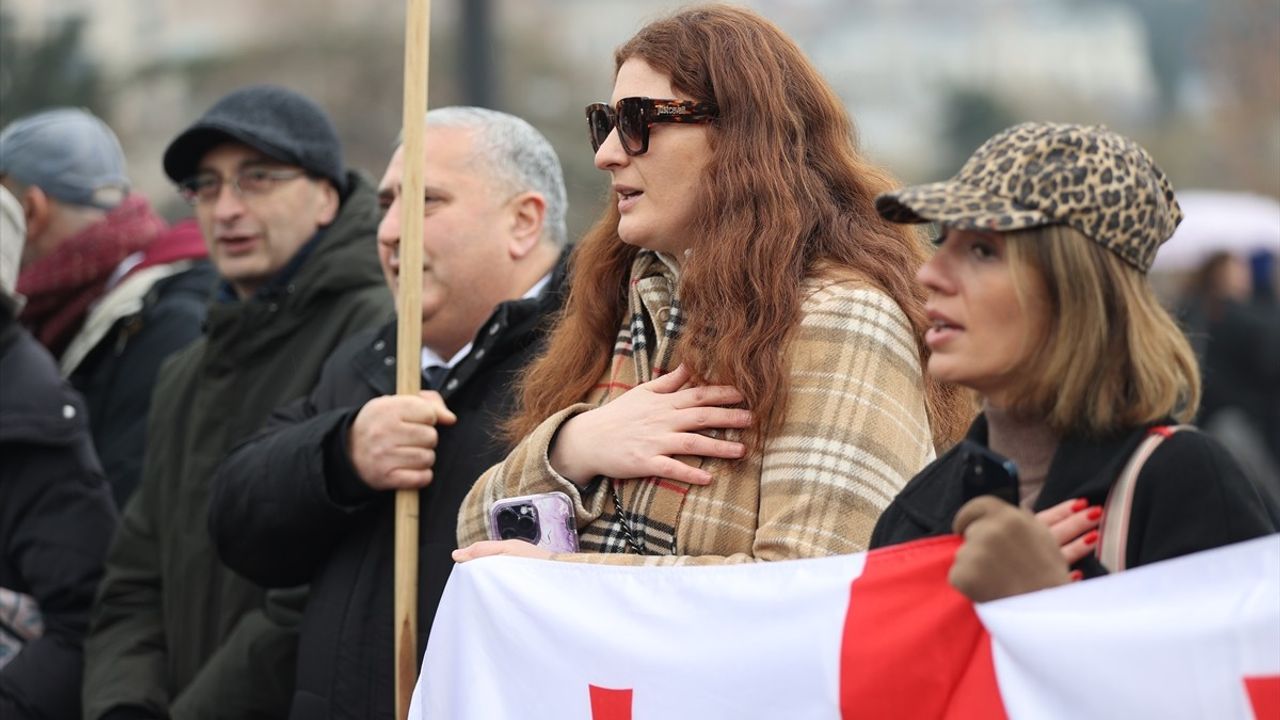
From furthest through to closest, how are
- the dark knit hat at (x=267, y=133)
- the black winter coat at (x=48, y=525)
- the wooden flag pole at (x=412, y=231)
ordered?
1. the dark knit hat at (x=267, y=133)
2. the black winter coat at (x=48, y=525)
3. the wooden flag pole at (x=412, y=231)

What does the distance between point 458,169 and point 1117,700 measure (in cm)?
238

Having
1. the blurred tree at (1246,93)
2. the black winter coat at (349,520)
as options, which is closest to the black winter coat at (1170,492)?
the black winter coat at (349,520)

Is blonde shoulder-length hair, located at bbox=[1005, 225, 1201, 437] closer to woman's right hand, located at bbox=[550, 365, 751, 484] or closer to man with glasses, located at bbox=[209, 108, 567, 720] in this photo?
woman's right hand, located at bbox=[550, 365, 751, 484]

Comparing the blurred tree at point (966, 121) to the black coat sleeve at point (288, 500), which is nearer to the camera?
the black coat sleeve at point (288, 500)

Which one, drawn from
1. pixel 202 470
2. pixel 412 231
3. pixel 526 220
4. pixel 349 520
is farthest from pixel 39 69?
pixel 412 231

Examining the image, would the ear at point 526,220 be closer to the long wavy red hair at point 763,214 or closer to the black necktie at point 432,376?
the black necktie at point 432,376

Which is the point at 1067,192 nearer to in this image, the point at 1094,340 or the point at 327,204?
the point at 1094,340

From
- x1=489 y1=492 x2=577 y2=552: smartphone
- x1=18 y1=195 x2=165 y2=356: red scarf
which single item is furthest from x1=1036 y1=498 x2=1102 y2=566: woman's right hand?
x1=18 y1=195 x2=165 y2=356: red scarf

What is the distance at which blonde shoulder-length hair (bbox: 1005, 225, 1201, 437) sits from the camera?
8.18ft

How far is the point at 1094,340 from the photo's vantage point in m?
2.50

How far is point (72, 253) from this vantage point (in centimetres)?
603

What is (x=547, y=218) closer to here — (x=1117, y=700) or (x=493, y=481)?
(x=493, y=481)

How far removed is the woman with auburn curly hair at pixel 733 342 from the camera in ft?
10.1

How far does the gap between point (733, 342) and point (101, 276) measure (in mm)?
3512
